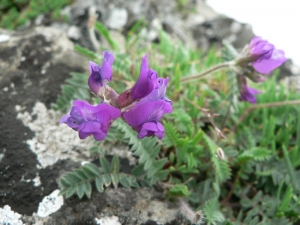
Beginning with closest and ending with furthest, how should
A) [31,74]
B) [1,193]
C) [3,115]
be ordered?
[1,193] → [3,115] → [31,74]

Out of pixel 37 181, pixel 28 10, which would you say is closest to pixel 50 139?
pixel 37 181

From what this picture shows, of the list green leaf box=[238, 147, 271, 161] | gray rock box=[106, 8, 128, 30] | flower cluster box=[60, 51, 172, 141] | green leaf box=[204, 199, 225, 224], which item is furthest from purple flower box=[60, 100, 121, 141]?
gray rock box=[106, 8, 128, 30]

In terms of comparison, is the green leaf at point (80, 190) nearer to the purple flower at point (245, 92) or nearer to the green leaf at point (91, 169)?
the green leaf at point (91, 169)

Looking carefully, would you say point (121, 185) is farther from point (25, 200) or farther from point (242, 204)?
point (242, 204)

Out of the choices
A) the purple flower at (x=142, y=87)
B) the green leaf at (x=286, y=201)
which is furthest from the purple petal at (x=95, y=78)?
the green leaf at (x=286, y=201)

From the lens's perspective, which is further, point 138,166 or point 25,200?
point 138,166

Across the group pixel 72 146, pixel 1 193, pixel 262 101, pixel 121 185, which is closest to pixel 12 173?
pixel 1 193
